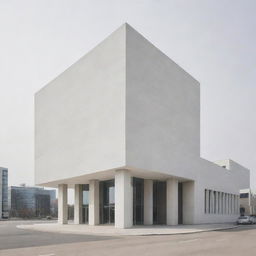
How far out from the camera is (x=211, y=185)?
149ft

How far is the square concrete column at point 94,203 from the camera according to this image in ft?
123

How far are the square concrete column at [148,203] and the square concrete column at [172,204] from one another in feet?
6.39

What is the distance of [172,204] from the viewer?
118 feet

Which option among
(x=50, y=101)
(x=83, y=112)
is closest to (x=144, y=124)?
(x=83, y=112)

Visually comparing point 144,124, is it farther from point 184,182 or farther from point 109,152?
point 184,182

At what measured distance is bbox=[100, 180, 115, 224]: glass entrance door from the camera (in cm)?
3769

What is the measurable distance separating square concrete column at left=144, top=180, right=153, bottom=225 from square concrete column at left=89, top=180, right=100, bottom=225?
5750 mm

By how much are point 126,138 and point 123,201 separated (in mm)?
5620

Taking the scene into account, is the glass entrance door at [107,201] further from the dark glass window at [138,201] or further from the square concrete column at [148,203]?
the square concrete column at [148,203]

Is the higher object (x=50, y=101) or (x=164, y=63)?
(x=164, y=63)

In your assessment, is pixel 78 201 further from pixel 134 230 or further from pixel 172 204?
pixel 134 230

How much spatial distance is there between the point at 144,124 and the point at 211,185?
63.1ft

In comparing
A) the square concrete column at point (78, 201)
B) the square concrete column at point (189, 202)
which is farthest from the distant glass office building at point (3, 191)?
the square concrete column at point (189, 202)

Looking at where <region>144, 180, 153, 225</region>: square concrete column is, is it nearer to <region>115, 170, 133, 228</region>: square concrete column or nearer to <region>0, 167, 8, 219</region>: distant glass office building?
<region>115, 170, 133, 228</region>: square concrete column
